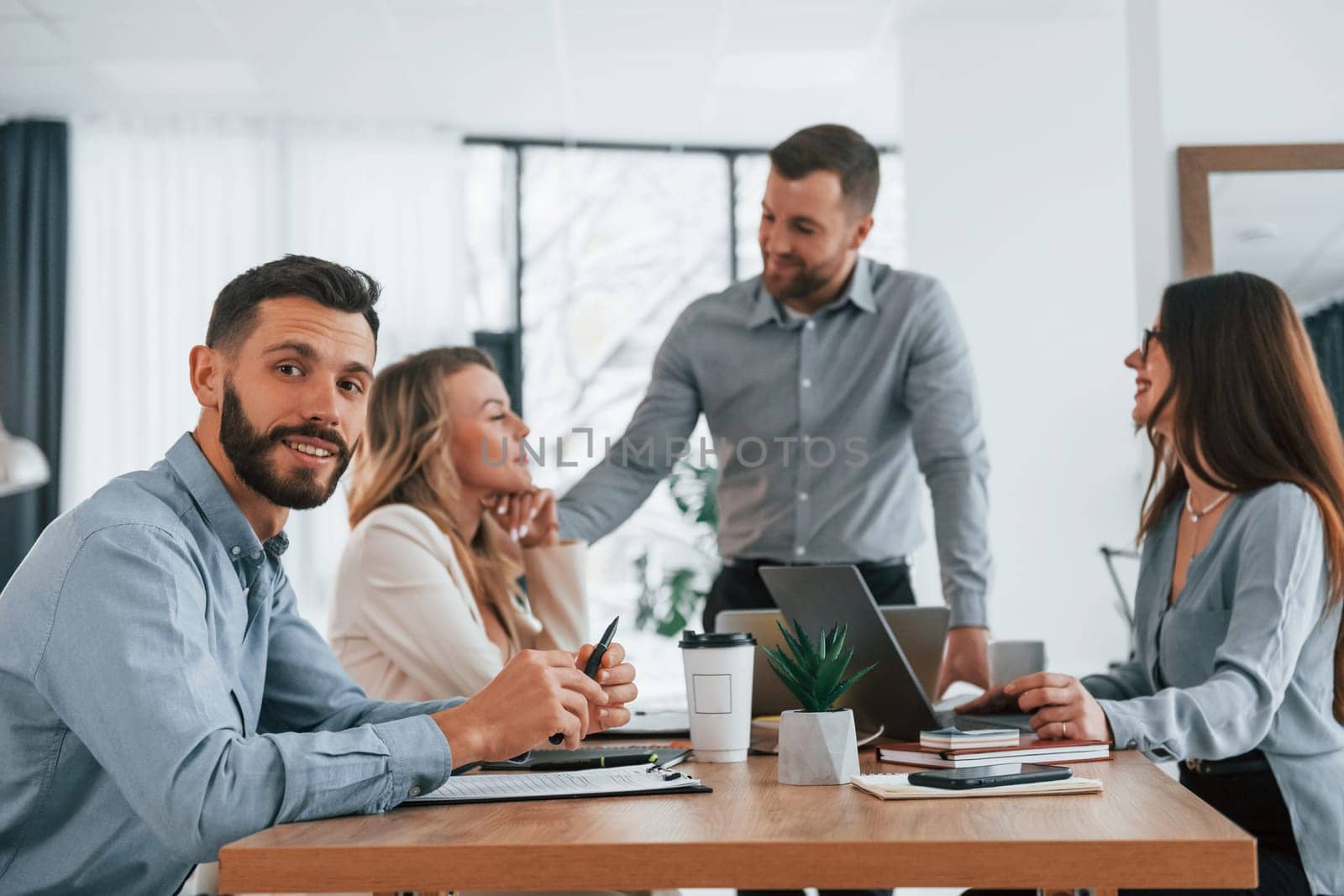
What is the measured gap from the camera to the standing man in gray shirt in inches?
96.6

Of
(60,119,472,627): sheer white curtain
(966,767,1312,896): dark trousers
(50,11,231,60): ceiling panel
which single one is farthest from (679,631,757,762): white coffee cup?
(60,119,472,627): sheer white curtain

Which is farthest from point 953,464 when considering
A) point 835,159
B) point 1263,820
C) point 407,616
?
point 407,616

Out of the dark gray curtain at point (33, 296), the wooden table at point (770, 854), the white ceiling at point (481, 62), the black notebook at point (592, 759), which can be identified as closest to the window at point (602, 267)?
the white ceiling at point (481, 62)

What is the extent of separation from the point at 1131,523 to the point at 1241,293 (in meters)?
2.49

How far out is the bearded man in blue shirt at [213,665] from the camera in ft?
3.48

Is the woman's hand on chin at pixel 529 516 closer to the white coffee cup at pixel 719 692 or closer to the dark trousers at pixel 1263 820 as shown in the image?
the white coffee cup at pixel 719 692

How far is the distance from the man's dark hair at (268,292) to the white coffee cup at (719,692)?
0.55m

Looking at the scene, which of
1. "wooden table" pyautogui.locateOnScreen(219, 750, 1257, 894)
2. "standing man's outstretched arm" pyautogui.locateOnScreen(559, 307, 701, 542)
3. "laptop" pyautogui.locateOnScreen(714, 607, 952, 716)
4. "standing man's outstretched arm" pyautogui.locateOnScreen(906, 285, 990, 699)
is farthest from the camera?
"standing man's outstretched arm" pyautogui.locateOnScreen(559, 307, 701, 542)

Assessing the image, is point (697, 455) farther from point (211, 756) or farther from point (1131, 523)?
point (211, 756)

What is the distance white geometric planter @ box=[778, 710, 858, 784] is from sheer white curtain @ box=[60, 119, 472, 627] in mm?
4268

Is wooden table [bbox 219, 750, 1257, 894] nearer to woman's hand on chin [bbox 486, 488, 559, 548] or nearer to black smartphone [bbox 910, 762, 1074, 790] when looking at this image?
black smartphone [bbox 910, 762, 1074, 790]

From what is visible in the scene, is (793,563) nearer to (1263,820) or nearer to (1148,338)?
(1148,338)

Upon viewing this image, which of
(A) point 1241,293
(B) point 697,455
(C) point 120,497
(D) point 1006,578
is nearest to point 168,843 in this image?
(C) point 120,497

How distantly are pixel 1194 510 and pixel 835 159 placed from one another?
3.19 ft
